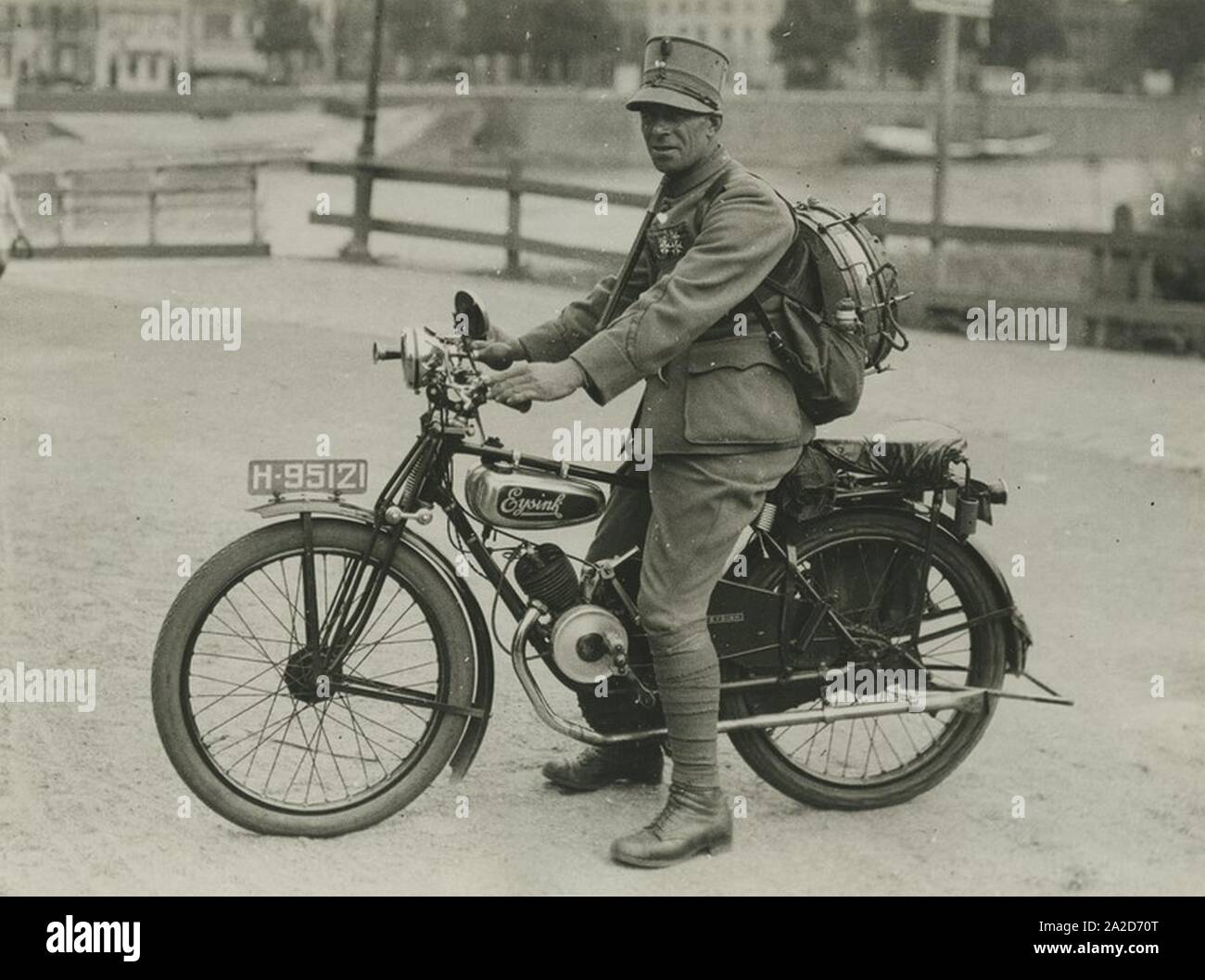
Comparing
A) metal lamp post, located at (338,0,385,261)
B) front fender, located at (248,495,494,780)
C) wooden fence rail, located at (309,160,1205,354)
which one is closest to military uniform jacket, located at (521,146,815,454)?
front fender, located at (248,495,494,780)

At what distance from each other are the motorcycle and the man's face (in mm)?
638

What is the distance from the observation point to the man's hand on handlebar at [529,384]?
4.16 metres

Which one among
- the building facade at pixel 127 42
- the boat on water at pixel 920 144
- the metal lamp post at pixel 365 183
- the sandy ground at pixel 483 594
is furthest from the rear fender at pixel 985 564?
the boat on water at pixel 920 144

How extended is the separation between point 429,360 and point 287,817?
1.19m

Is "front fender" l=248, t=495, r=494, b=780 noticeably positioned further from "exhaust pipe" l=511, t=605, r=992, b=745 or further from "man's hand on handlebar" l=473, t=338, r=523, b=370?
"man's hand on handlebar" l=473, t=338, r=523, b=370

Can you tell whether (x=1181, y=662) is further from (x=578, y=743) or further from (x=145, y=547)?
(x=145, y=547)

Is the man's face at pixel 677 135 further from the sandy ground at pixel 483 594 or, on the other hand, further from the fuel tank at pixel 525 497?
the sandy ground at pixel 483 594

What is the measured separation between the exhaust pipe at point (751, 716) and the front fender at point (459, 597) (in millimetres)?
83

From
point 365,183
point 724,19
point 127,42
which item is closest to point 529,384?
point 127,42

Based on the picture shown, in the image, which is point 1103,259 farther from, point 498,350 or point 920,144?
point 920,144

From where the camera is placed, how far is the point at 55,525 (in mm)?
7098

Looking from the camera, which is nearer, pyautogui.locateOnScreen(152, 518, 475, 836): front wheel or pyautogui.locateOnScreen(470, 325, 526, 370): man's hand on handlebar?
pyautogui.locateOnScreen(152, 518, 475, 836): front wheel

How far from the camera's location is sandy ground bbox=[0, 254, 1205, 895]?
14.4 feet

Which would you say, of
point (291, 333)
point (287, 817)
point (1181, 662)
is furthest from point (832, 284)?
point (291, 333)
